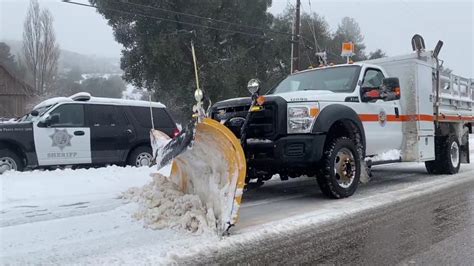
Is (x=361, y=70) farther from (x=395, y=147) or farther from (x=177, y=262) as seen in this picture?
(x=177, y=262)

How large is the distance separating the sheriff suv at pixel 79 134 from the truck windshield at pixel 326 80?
9.42 ft

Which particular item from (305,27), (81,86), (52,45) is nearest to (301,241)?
(305,27)

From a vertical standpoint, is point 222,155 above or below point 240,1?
below

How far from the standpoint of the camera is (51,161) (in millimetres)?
10016

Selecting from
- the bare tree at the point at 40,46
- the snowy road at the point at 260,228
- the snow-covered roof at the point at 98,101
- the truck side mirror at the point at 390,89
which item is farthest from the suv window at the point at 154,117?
the bare tree at the point at 40,46

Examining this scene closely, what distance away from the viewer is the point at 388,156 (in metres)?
8.19

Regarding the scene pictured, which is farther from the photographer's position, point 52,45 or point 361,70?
point 52,45

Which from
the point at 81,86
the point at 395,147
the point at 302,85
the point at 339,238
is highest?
the point at 81,86

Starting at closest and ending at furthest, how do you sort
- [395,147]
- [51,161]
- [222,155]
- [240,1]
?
[222,155], [395,147], [51,161], [240,1]

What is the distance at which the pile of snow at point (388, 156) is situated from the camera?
7976mm

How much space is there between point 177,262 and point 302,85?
4601 mm

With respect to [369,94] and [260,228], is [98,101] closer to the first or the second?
[369,94]

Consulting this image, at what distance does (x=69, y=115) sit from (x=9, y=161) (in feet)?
5.23

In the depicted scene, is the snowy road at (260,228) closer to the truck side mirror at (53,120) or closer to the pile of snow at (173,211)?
the pile of snow at (173,211)
